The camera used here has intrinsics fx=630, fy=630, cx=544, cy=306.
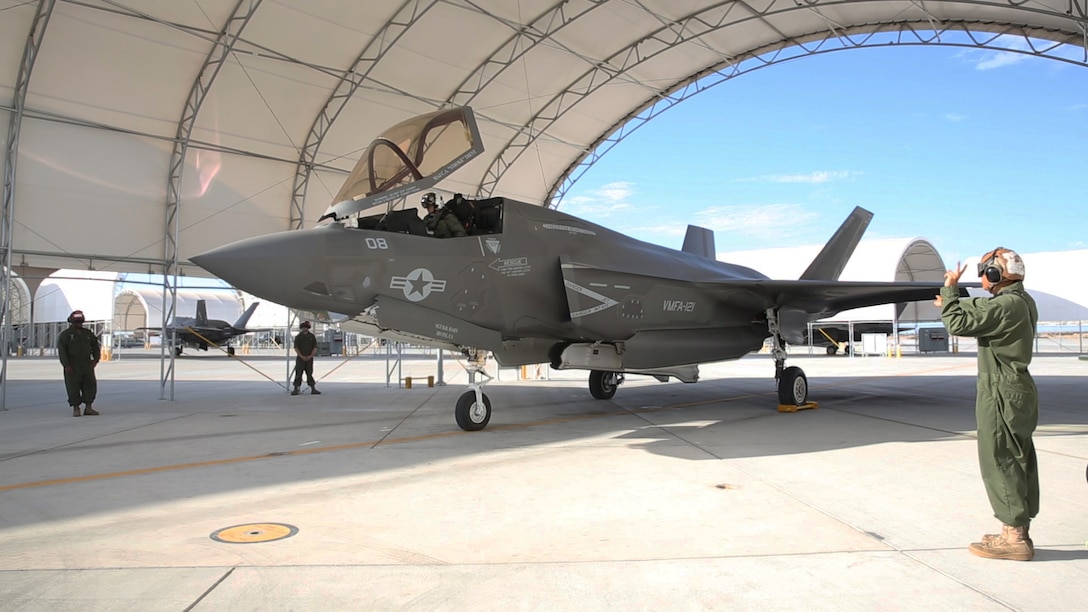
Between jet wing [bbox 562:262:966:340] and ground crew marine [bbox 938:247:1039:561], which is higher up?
jet wing [bbox 562:262:966:340]

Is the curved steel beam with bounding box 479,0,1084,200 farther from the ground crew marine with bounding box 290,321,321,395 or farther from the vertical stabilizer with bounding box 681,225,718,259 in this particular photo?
the ground crew marine with bounding box 290,321,321,395

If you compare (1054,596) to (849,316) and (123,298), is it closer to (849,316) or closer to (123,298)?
(849,316)

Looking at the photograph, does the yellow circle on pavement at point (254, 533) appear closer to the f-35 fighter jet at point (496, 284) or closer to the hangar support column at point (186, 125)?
the f-35 fighter jet at point (496, 284)

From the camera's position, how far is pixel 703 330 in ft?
32.1

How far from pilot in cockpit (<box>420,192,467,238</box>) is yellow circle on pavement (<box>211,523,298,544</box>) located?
4.17 m

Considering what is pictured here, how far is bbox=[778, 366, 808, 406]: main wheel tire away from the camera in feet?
31.4

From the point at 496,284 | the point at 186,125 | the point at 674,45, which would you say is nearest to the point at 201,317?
the point at 186,125

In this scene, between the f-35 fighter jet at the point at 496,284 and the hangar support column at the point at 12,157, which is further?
the hangar support column at the point at 12,157

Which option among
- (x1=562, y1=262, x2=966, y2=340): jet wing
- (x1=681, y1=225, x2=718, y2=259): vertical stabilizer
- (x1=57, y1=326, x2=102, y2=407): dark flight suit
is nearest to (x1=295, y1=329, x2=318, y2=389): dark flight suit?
(x1=57, y1=326, x2=102, y2=407): dark flight suit

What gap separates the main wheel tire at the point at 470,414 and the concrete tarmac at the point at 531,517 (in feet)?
0.54

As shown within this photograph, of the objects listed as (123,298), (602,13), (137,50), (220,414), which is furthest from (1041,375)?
(123,298)

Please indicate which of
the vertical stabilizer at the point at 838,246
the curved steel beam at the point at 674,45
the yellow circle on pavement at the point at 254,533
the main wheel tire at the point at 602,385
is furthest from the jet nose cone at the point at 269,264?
the curved steel beam at the point at 674,45

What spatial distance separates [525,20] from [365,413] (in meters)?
11.1

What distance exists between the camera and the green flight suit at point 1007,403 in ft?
10.3
